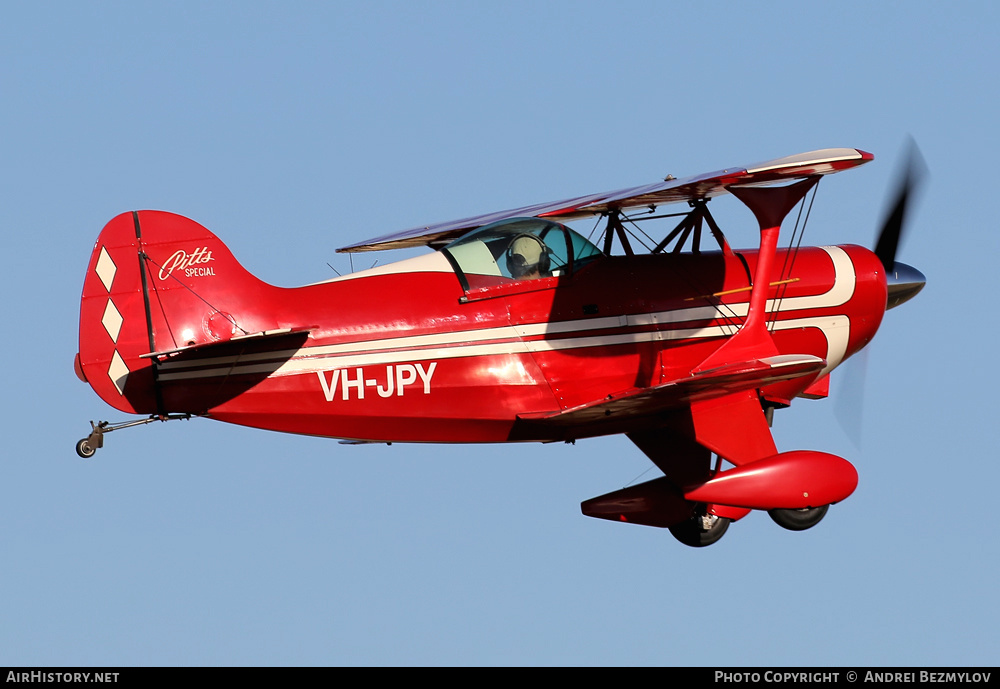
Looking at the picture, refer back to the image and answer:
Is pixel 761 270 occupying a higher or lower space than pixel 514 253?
lower

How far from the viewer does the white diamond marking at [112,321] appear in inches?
455

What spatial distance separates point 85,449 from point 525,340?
3.60 m

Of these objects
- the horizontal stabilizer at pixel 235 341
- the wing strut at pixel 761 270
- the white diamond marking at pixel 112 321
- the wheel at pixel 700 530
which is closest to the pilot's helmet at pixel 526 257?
the wing strut at pixel 761 270

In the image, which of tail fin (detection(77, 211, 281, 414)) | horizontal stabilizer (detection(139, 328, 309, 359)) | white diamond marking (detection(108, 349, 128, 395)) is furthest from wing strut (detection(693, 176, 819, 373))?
white diamond marking (detection(108, 349, 128, 395))

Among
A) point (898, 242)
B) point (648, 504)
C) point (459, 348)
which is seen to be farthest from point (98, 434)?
point (898, 242)

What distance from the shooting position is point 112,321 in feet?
38.0

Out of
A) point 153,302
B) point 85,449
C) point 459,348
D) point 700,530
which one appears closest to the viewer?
point 85,449

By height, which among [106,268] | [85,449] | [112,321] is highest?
[106,268]

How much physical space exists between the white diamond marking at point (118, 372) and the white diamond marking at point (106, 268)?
56cm

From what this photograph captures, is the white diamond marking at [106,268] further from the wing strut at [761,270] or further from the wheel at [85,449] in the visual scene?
the wing strut at [761,270]

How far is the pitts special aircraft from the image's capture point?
11.7 metres

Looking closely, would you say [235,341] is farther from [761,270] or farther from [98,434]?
[761,270]
